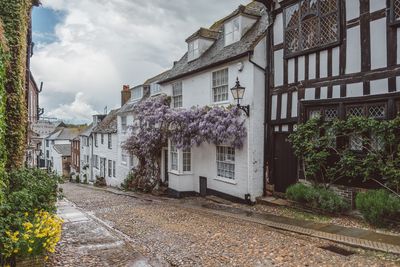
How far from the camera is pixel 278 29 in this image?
1270 centimetres

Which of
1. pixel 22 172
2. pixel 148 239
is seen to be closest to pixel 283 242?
pixel 148 239

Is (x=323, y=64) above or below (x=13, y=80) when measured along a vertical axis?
above

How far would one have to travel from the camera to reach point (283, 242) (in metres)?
7.82

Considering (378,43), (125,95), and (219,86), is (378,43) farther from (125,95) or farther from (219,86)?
(125,95)

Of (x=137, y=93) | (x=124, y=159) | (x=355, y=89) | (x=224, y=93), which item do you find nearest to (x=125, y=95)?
(x=137, y=93)

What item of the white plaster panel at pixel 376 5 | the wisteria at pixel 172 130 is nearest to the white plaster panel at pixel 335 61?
the white plaster panel at pixel 376 5

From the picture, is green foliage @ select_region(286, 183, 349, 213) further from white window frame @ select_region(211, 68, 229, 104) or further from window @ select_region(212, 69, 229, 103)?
window @ select_region(212, 69, 229, 103)

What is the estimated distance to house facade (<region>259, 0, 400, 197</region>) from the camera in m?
9.38

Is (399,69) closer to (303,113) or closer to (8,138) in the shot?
(303,113)

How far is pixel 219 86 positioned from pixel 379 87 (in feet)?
23.1

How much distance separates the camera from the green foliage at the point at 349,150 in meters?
8.98

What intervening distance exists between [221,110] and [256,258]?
320 inches

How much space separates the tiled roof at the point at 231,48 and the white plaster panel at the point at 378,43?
14.5ft

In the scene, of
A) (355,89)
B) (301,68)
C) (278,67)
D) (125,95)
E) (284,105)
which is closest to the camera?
(355,89)
